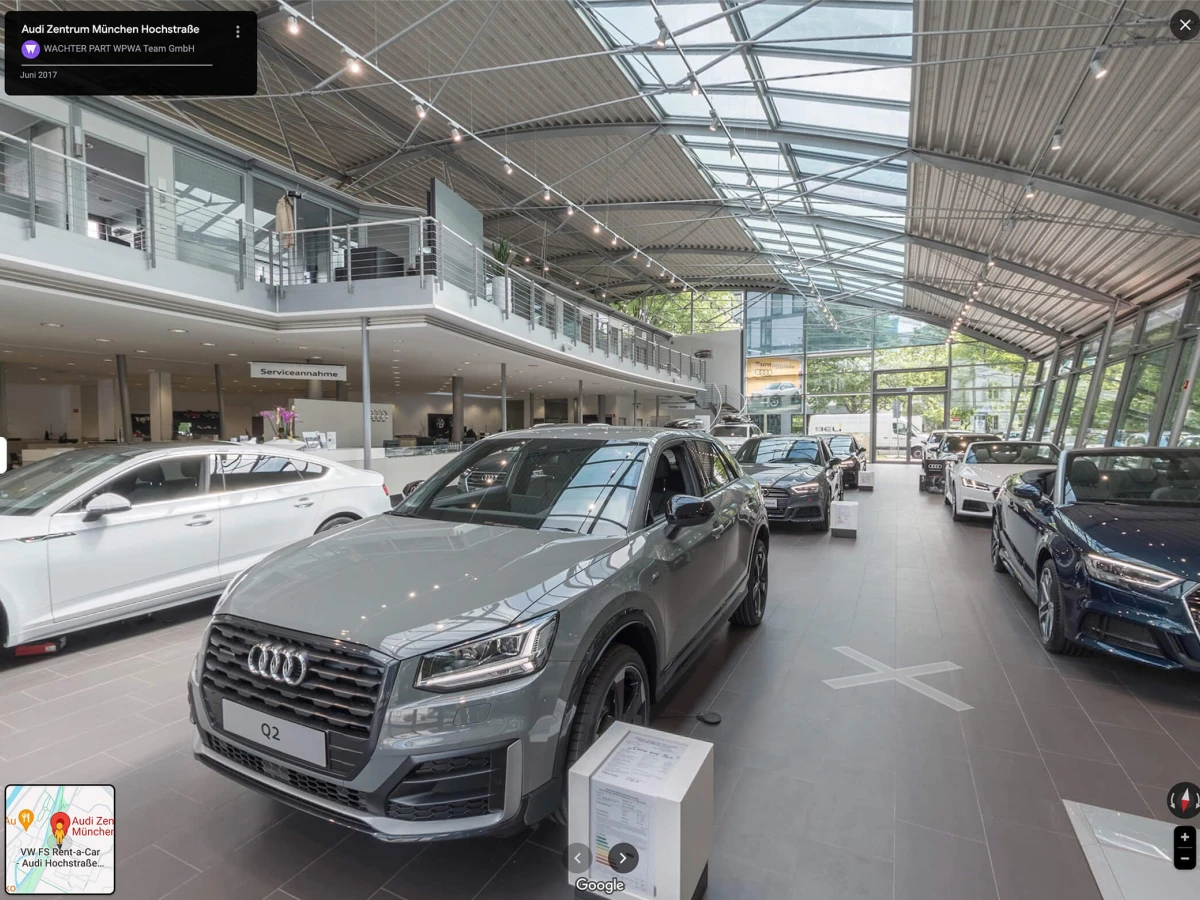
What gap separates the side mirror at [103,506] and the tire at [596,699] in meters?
3.59

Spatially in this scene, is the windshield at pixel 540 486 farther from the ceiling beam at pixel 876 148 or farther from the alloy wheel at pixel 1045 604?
the ceiling beam at pixel 876 148

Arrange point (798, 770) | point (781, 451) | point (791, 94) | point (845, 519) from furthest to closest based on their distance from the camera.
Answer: point (791, 94)
point (781, 451)
point (845, 519)
point (798, 770)

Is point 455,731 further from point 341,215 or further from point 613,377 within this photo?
point 613,377

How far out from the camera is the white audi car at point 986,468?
8.99 meters

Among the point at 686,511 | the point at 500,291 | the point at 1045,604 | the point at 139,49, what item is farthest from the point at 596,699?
the point at 500,291

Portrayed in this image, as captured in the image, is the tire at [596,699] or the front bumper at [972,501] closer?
the tire at [596,699]

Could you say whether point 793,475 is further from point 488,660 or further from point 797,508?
point 488,660

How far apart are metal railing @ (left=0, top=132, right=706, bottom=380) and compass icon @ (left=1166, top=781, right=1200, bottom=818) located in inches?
371

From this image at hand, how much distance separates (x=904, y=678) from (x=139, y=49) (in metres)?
8.14

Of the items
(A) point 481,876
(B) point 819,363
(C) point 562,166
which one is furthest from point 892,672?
(B) point 819,363

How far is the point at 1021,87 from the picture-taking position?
8.30 meters

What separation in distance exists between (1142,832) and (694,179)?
53.5 feet

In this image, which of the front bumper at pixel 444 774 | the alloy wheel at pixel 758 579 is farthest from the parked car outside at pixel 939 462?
the front bumper at pixel 444 774

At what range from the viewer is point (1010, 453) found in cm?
977
